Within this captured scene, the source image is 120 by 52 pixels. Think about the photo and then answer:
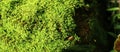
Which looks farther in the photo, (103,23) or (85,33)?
(103,23)

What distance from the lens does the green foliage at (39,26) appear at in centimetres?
298

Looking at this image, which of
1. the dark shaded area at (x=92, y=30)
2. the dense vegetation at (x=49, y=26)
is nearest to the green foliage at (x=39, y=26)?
the dense vegetation at (x=49, y=26)

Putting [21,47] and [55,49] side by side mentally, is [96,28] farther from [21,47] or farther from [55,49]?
[21,47]

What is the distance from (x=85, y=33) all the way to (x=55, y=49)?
39 centimetres

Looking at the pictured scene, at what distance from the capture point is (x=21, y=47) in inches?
121

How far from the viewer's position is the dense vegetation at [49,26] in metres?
2.98

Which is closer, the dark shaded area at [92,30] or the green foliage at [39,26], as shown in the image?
the green foliage at [39,26]

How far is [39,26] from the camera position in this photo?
3.02 meters

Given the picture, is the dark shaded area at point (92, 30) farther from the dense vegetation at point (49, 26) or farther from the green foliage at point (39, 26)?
the green foliage at point (39, 26)

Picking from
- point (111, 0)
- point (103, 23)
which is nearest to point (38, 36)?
point (103, 23)

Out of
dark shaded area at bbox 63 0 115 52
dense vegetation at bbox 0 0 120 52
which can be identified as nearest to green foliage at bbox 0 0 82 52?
dense vegetation at bbox 0 0 120 52

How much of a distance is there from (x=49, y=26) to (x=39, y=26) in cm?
12

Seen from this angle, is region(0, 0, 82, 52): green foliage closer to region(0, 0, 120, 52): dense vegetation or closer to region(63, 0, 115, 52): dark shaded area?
region(0, 0, 120, 52): dense vegetation

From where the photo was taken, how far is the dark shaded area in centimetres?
309
